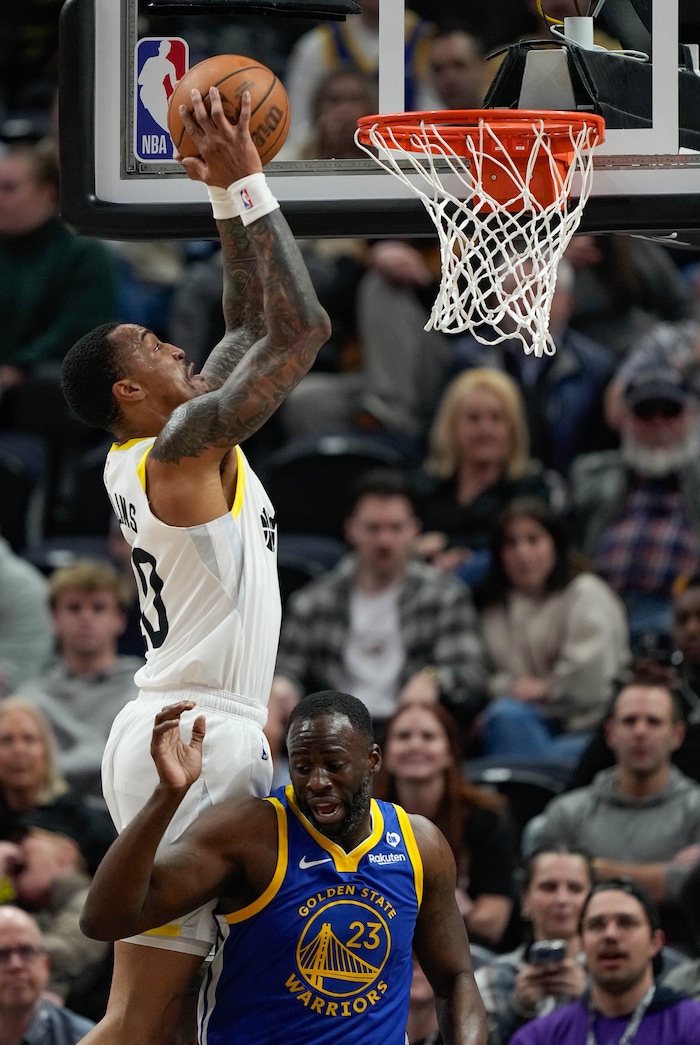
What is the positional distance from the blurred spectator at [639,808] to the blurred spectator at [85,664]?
214 centimetres

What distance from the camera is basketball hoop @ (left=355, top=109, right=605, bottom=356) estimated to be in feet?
16.2

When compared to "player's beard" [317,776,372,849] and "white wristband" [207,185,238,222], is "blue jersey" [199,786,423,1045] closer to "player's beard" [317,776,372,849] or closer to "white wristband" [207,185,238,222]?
"player's beard" [317,776,372,849]

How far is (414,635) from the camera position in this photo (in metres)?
8.34

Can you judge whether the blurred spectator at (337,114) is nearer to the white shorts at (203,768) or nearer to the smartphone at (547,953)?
the white shorts at (203,768)

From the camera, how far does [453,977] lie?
185 inches

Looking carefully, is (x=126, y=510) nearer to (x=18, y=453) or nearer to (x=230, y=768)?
(x=230, y=768)

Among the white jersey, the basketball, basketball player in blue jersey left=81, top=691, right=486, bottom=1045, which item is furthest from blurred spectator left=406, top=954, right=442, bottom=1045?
the basketball

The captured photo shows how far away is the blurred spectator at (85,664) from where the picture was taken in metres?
8.12

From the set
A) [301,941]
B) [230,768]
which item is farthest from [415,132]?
[301,941]

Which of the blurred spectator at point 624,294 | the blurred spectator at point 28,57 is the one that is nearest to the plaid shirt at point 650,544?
the blurred spectator at point 624,294

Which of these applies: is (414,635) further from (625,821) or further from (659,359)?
(659,359)

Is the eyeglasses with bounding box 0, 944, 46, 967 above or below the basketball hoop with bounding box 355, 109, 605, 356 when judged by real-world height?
below

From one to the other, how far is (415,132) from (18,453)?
5.12 meters

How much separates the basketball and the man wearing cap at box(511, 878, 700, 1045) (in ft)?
9.68
